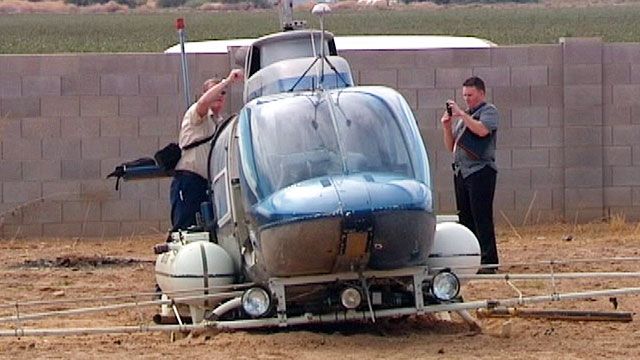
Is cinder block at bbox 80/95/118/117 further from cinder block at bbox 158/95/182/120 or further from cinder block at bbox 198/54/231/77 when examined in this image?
cinder block at bbox 198/54/231/77

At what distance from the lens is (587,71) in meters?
18.8

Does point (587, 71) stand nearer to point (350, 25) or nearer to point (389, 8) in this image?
point (350, 25)

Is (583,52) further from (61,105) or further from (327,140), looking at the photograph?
(327,140)

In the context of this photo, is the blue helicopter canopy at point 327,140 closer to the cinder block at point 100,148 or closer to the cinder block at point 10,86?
the cinder block at point 100,148

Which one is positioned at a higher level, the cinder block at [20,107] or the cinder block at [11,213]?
the cinder block at [20,107]

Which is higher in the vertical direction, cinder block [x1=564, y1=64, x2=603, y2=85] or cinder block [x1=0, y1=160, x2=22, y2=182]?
cinder block [x1=564, y1=64, x2=603, y2=85]

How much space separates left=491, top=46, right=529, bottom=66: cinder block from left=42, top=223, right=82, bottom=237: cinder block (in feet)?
15.4

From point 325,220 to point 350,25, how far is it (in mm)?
45421

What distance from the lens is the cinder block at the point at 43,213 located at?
1855 cm

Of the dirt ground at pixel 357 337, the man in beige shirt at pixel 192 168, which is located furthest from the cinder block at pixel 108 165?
the man in beige shirt at pixel 192 168

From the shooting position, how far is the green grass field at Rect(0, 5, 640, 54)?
4472 cm

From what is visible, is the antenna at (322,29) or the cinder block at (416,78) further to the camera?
the cinder block at (416,78)

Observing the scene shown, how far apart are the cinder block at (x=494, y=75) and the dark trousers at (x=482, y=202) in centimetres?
424

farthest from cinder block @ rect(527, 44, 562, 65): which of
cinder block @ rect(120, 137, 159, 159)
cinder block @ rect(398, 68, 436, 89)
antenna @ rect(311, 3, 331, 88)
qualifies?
antenna @ rect(311, 3, 331, 88)
